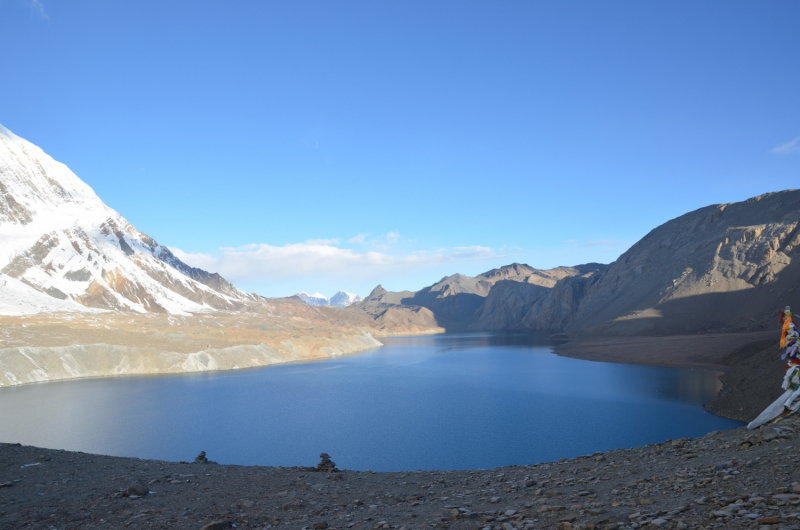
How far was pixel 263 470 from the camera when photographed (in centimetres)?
1650

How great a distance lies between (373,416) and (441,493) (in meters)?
25.5

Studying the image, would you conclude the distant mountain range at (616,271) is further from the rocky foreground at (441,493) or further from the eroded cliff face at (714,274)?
the rocky foreground at (441,493)

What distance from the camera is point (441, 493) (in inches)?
506

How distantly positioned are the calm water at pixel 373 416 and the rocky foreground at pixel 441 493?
35.1ft

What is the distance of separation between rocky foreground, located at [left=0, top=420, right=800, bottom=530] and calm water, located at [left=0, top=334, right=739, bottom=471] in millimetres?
10708

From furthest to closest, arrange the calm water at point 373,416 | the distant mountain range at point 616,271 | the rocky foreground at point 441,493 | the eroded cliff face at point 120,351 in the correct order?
the distant mountain range at point 616,271
the eroded cliff face at point 120,351
the calm water at point 373,416
the rocky foreground at point 441,493

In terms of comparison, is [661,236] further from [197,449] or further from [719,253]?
[197,449]

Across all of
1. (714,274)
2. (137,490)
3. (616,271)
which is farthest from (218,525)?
(616,271)

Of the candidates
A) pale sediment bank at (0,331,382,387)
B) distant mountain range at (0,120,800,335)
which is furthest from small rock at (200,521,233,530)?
distant mountain range at (0,120,800,335)

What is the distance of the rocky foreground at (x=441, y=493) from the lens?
7656mm

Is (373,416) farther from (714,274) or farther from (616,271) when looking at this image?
(616,271)

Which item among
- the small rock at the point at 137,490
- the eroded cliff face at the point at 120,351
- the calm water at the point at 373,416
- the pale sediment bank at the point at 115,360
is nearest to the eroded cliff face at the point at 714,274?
the calm water at the point at 373,416

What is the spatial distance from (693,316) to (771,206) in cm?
4431

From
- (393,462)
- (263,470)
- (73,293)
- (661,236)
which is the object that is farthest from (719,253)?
(73,293)
